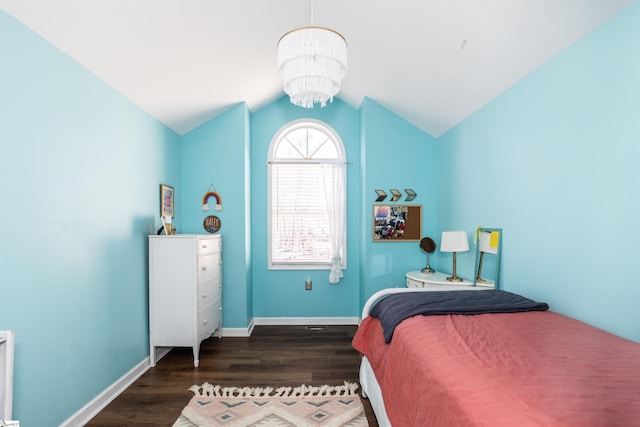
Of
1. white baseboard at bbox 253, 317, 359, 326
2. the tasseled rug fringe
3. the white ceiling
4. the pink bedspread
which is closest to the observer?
the pink bedspread

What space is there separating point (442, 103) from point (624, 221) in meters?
2.03

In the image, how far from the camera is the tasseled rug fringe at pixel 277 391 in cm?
246

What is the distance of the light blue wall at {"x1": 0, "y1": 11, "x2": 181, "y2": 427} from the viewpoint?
1.67 meters

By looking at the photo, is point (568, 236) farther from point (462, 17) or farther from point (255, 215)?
point (255, 215)

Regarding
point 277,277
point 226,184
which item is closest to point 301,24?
point 226,184

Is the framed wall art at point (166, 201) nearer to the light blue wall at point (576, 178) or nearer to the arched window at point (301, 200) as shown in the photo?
the arched window at point (301, 200)

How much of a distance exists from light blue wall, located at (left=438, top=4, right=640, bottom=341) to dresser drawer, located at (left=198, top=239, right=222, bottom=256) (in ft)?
8.34

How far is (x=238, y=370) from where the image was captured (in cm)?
289

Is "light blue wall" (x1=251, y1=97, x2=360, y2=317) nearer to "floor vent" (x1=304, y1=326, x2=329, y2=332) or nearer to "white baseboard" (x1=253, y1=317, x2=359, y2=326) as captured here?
"white baseboard" (x1=253, y1=317, x2=359, y2=326)

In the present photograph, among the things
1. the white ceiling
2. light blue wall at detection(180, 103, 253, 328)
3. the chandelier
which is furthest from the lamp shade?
light blue wall at detection(180, 103, 253, 328)

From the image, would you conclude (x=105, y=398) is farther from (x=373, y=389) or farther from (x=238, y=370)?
(x=373, y=389)

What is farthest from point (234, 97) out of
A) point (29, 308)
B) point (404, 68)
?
point (29, 308)

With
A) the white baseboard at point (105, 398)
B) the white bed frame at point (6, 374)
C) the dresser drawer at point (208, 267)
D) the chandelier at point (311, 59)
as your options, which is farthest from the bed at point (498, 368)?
the white baseboard at point (105, 398)

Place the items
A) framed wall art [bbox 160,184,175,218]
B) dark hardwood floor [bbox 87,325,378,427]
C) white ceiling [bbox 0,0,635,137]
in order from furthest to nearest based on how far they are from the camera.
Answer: framed wall art [bbox 160,184,175,218], dark hardwood floor [bbox 87,325,378,427], white ceiling [bbox 0,0,635,137]
